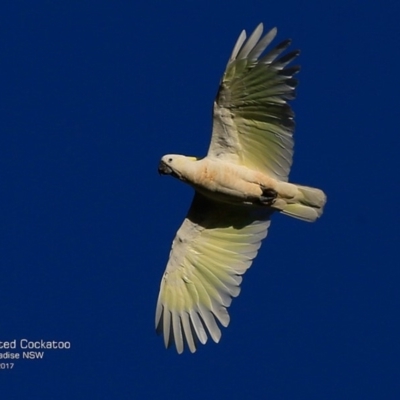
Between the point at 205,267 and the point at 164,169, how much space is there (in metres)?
1.22

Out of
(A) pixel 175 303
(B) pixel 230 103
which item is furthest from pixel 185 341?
(B) pixel 230 103

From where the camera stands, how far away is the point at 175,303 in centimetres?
1259

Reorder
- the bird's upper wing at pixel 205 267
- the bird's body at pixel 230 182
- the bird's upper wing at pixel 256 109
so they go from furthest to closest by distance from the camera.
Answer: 1. the bird's upper wing at pixel 205 267
2. the bird's body at pixel 230 182
3. the bird's upper wing at pixel 256 109

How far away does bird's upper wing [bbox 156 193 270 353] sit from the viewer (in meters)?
12.4

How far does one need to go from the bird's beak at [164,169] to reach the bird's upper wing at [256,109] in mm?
469

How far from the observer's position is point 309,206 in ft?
40.3

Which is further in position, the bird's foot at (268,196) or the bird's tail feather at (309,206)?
the bird's tail feather at (309,206)

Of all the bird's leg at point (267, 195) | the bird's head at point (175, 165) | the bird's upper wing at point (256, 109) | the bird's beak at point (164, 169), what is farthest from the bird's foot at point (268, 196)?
the bird's beak at point (164, 169)

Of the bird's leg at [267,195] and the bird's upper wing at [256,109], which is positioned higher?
the bird's upper wing at [256,109]

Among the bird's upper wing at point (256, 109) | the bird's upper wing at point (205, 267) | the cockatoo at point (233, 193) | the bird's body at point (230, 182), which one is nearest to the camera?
the bird's upper wing at point (256, 109)

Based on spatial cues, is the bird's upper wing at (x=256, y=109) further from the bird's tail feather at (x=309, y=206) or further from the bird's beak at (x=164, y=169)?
the bird's beak at (x=164, y=169)

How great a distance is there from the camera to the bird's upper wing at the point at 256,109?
11.5 metres

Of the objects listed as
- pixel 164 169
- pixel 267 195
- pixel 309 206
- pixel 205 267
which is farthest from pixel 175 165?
pixel 309 206

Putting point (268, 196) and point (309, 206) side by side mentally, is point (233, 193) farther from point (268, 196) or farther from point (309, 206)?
point (309, 206)
